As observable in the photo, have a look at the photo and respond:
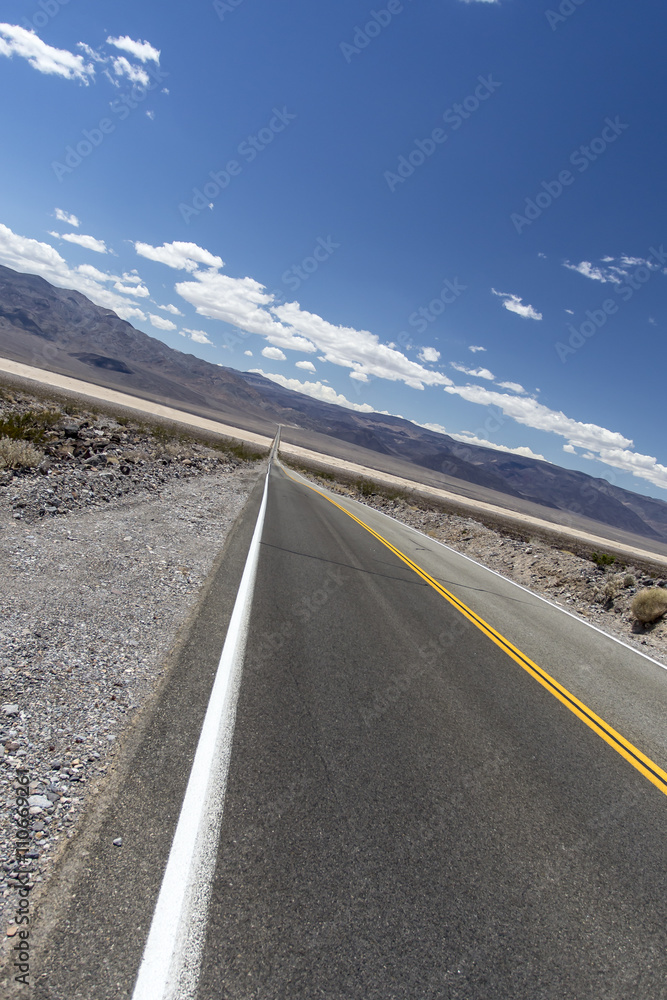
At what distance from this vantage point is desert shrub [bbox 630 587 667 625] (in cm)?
1139

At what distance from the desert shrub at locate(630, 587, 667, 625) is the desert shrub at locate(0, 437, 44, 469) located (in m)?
14.3

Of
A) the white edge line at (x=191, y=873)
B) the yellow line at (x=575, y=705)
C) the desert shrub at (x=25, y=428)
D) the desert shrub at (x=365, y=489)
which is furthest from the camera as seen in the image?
the desert shrub at (x=365, y=489)

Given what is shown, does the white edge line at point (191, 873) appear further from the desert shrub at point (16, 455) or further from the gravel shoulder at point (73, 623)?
the desert shrub at point (16, 455)

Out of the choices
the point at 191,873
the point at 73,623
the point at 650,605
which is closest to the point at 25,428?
the point at 73,623

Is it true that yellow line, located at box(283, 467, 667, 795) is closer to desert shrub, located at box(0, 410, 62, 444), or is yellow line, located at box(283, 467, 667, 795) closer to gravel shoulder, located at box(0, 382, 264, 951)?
gravel shoulder, located at box(0, 382, 264, 951)

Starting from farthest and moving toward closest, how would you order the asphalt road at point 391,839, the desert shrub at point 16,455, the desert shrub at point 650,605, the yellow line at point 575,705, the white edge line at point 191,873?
the desert shrub at point 650,605 → the desert shrub at point 16,455 → the yellow line at point 575,705 → the asphalt road at point 391,839 → the white edge line at point 191,873

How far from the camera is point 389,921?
2424mm

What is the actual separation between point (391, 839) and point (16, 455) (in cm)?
1083

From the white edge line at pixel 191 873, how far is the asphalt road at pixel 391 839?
6 centimetres

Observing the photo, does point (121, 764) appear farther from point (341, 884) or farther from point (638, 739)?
point (638, 739)

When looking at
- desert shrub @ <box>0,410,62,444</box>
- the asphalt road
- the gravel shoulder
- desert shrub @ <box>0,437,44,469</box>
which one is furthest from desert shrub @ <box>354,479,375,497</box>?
the asphalt road

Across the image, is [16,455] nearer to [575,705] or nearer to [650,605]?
[575,705]

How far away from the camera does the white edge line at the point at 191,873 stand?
1980 millimetres

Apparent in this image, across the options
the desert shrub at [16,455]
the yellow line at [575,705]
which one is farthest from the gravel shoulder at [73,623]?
the yellow line at [575,705]
